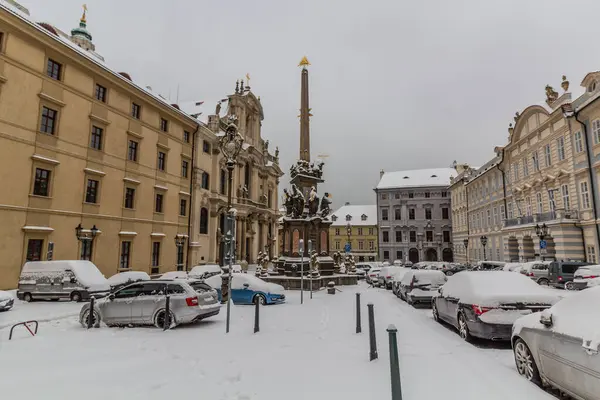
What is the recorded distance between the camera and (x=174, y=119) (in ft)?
103

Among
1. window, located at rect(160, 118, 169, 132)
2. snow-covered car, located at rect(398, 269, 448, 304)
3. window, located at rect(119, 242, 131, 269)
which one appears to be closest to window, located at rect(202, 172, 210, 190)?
window, located at rect(160, 118, 169, 132)

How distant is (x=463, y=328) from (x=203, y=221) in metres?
31.4

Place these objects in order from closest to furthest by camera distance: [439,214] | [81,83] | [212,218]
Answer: [81,83], [212,218], [439,214]

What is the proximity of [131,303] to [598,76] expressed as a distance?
31.3 meters

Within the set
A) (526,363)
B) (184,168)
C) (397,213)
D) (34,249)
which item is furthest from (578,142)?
(397,213)

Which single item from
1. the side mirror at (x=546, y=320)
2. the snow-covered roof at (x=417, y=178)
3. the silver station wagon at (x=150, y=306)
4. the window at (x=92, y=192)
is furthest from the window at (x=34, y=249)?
the snow-covered roof at (x=417, y=178)

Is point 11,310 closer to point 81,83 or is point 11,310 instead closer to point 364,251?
point 81,83

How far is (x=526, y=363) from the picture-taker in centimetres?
557

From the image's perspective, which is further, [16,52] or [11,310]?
[16,52]

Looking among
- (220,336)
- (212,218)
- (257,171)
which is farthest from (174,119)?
(220,336)

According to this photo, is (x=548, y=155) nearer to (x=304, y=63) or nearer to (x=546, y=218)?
(x=546, y=218)

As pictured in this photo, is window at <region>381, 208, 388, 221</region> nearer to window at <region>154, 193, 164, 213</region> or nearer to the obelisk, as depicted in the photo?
the obelisk

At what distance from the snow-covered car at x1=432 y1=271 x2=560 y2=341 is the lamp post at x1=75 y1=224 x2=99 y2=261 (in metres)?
20.4

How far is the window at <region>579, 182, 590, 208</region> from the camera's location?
25031 millimetres
